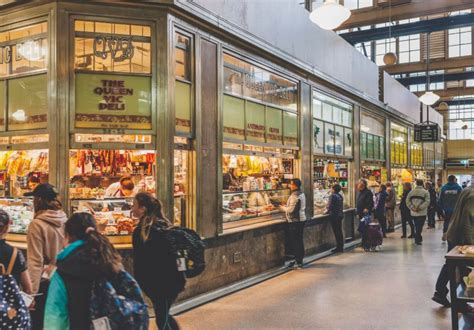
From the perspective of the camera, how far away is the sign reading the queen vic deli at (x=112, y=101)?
647 centimetres

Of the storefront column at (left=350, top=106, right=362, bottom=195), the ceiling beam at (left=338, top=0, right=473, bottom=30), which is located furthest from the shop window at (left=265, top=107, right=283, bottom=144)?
the ceiling beam at (left=338, top=0, right=473, bottom=30)

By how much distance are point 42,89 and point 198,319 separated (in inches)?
136

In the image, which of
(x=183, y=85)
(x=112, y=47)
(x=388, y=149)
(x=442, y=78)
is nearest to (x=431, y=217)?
(x=388, y=149)

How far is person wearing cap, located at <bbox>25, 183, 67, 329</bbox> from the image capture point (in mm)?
4469

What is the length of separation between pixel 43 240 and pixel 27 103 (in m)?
2.80

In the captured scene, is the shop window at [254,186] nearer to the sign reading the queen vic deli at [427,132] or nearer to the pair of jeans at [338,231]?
the pair of jeans at [338,231]

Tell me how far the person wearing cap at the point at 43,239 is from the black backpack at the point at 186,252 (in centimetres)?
110

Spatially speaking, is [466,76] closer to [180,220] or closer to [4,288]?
[180,220]

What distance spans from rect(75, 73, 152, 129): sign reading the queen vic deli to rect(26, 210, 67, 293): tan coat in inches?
81.3

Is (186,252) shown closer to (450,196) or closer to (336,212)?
(336,212)

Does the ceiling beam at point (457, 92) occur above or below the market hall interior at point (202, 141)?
above

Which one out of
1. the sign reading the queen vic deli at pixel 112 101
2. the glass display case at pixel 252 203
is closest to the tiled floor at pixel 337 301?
the glass display case at pixel 252 203

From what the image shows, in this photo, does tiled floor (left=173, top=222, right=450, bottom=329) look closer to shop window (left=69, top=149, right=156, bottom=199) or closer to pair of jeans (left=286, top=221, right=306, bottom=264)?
pair of jeans (left=286, top=221, right=306, bottom=264)

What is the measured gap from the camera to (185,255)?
426cm
